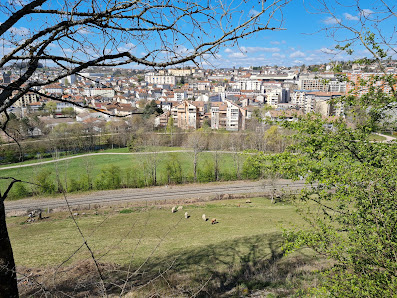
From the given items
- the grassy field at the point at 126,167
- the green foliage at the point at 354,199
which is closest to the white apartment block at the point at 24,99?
the green foliage at the point at 354,199

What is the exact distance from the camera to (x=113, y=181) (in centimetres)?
2486

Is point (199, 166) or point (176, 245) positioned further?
point (199, 166)

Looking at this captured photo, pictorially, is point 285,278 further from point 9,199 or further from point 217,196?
point 9,199

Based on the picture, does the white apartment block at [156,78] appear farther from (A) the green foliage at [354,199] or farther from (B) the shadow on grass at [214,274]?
(A) the green foliage at [354,199]

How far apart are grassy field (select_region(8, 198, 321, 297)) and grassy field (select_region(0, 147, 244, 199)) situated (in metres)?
7.10

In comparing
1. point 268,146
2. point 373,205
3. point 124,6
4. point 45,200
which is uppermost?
point 124,6

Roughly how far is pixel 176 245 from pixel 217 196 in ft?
35.1

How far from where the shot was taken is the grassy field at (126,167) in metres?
26.4

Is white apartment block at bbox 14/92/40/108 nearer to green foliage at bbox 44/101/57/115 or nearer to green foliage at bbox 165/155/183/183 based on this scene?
green foliage at bbox 165/155/183/183

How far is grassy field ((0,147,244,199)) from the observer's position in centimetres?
2644

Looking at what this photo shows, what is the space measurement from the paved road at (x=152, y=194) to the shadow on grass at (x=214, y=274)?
11.9 metres

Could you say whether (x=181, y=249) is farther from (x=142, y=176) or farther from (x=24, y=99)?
(x=142, y=176)

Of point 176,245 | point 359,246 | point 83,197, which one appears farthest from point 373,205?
point 83,197

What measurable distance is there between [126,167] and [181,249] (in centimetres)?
2367
